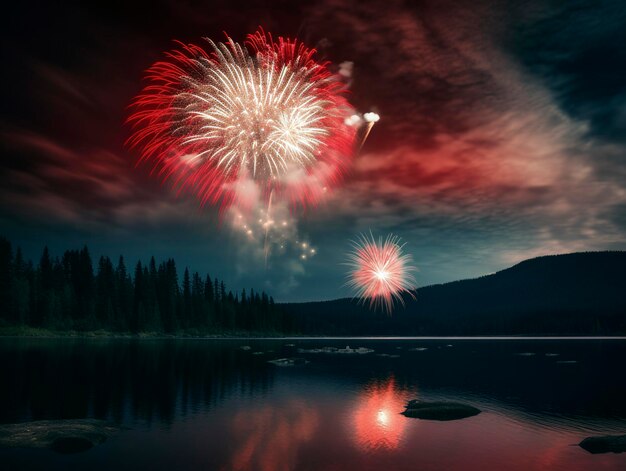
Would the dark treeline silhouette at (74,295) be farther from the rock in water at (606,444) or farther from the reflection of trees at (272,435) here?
the rock in water at (606,444)

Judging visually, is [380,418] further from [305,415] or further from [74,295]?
[74,295]

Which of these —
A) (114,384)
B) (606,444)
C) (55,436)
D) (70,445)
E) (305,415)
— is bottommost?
(606,444)

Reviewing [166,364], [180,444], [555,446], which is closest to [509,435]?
[555,446]

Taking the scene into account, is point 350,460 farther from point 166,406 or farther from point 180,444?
point 166,406

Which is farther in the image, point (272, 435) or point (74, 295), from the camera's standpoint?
point (74, 295)

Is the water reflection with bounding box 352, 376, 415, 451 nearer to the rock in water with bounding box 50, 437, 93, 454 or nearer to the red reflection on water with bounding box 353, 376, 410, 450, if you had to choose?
the red reflection on water with bounding box 353, 376, 410, 450

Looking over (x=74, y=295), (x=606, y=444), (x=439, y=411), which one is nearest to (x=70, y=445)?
(x=439, y=411)
